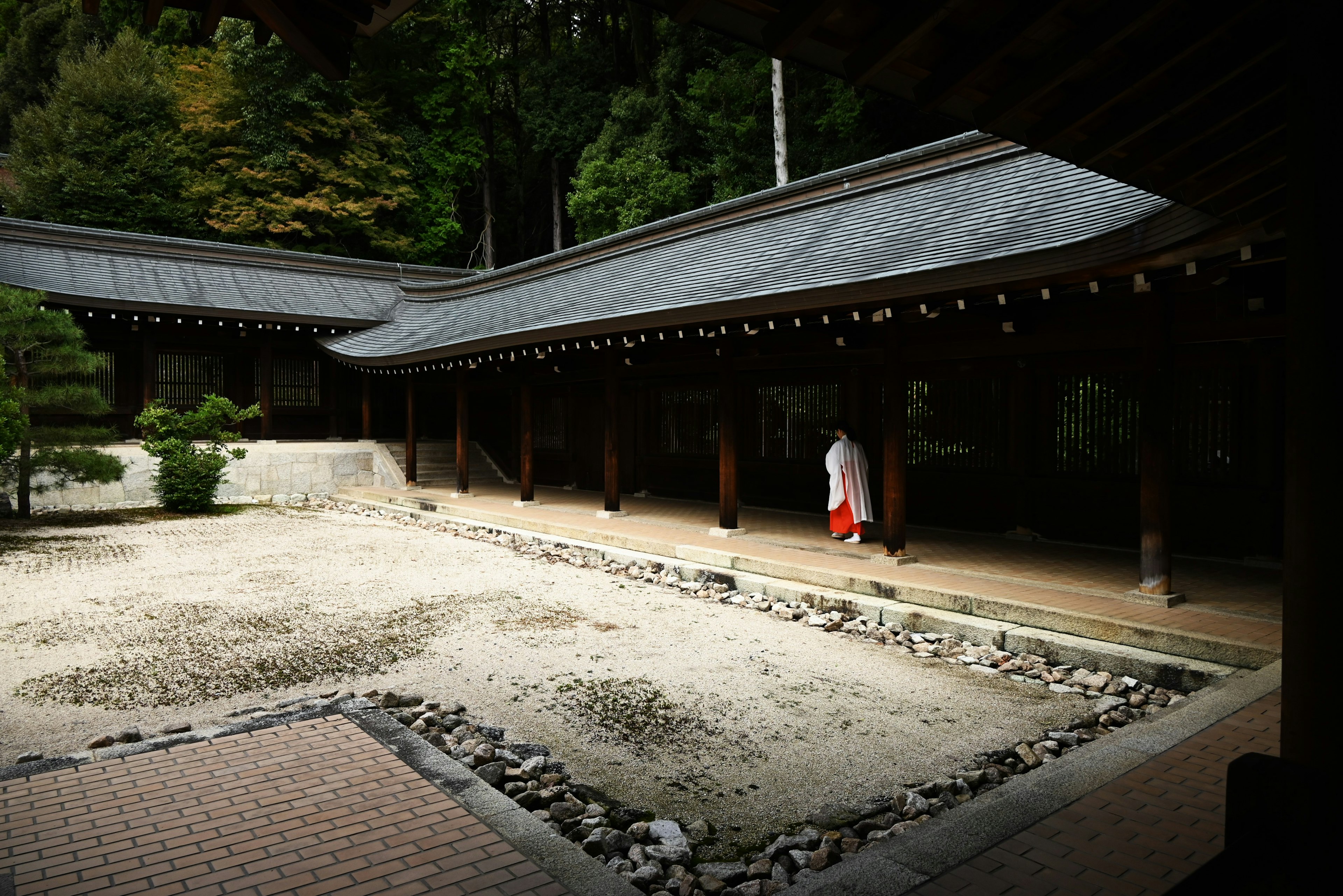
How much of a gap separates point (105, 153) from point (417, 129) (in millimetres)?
9770

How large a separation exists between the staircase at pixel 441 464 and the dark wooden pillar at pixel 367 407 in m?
0.52

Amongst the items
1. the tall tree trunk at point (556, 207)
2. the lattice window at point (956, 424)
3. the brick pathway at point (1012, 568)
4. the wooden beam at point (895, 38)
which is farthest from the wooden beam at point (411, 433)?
the wooden beam at point (895, 38)

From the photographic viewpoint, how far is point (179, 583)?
8.25 m

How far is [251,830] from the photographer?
10.1 feet

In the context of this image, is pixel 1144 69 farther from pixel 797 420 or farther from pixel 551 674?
pixel 797 420

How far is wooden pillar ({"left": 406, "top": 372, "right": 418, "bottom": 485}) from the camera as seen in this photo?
1644cm

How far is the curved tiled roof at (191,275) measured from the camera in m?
16.2

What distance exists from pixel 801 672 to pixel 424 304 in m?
17.9

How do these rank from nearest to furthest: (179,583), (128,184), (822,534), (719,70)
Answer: (179,583) < (822,534) < (719,70) < (128,184)

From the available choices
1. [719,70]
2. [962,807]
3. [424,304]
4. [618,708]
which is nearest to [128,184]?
[424,304]

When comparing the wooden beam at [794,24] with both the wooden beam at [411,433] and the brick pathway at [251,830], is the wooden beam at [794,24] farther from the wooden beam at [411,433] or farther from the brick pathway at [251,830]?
the wooden beam at [411,433]

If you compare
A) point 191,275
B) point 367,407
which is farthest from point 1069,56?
point 191,275

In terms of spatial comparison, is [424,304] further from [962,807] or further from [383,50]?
[962,807]

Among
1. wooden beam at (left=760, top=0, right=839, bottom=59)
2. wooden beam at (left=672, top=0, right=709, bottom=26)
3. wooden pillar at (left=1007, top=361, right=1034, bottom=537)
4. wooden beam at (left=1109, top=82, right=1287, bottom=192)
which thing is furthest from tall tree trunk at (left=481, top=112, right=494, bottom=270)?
wooden beam at (left=672, top=0, right=709, bottom=26)
